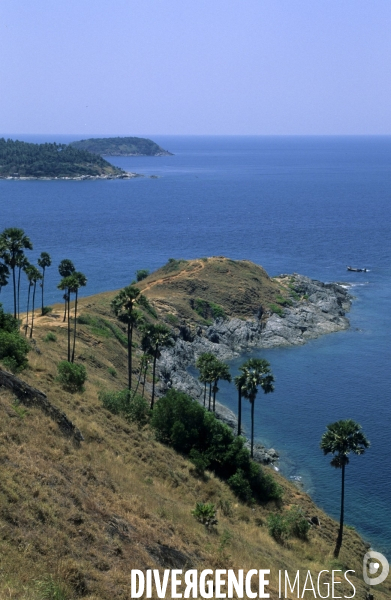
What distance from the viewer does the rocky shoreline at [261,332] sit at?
260ft

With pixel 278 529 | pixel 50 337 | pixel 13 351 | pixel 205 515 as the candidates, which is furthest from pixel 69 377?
pixel 50 337

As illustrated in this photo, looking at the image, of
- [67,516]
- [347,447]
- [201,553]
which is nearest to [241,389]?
[347,447]

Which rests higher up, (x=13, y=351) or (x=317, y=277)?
(x=13, y=351)

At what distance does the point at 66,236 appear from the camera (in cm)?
16638

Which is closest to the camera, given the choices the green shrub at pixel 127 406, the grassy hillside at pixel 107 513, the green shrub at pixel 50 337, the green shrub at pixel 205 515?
the grassy hillside at pixel 107 513

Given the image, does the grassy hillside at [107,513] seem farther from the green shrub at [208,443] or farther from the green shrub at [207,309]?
the green shrub at [207,309]

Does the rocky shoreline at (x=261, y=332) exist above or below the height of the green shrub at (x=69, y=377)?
below

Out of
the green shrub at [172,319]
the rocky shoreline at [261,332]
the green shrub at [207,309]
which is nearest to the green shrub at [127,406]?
the rocky shoreline at [261,332]

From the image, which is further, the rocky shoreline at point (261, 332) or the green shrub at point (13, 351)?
the rocky shoreline at point (261, 332)

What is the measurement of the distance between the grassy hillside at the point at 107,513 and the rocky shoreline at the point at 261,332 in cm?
2606

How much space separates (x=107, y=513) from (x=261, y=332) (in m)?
73.7

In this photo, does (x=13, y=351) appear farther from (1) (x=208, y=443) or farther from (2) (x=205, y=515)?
(2) (x=205, y=515)

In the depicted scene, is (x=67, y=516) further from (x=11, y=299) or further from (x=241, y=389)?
(x=11, y=299)

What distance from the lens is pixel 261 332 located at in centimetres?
9769
